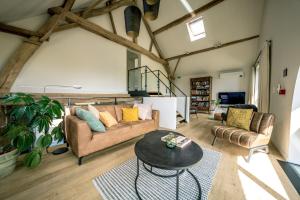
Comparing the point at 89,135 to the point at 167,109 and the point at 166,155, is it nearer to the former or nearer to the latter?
the point at 166,155

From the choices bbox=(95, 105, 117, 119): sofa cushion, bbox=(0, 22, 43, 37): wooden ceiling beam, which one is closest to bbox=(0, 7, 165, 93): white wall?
bbox=(0, 22, 43, 37): wooden ceiling beam

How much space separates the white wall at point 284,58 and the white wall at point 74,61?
4726 mm

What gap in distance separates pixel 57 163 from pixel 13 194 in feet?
2.03

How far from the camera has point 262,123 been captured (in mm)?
2328

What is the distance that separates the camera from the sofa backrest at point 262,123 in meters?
2.23

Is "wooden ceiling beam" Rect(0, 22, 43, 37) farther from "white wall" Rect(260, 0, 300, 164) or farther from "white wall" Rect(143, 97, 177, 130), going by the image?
"white wall" Rect(260, 0, 300, 164)

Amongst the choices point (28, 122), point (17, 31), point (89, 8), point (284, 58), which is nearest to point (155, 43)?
point (89, 8)

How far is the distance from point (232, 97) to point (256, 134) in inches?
190

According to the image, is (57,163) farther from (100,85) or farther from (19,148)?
(100,85)

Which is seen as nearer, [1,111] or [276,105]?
[1,111]

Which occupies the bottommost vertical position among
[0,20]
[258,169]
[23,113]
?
[258,169]

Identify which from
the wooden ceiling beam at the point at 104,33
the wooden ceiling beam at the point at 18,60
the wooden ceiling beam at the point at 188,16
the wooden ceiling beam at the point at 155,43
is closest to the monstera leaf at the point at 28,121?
the wooden ceiling beam at the point at 18,60

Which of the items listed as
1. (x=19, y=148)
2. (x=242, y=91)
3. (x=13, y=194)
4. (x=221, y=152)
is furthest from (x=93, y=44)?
(x=242, y=91)

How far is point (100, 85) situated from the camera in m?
4.79
